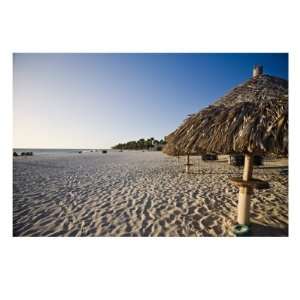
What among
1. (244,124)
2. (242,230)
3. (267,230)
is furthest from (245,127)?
(267,230)

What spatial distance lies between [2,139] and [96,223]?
1873 millimetres

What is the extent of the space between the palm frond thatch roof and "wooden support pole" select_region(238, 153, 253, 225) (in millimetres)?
225

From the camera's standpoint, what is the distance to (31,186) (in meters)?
5.50

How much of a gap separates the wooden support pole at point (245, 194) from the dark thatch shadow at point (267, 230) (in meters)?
0.24

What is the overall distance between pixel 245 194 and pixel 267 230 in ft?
2.53

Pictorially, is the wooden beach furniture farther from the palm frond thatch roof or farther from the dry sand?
the dry sand

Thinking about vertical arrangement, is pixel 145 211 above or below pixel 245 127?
below

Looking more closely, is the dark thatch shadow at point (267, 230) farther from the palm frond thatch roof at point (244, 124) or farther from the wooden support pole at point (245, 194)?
the palm frond thatch roof at point (244, 124)

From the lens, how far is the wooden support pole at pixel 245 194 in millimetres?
2279

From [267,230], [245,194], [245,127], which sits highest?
[245,127]

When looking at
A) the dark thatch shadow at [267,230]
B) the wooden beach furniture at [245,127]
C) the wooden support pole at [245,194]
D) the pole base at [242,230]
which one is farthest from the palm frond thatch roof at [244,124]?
the dark thatch shadow at [267,230]

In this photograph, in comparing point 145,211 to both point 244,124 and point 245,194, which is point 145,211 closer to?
point 245,194

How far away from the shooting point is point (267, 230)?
8.42 feet
